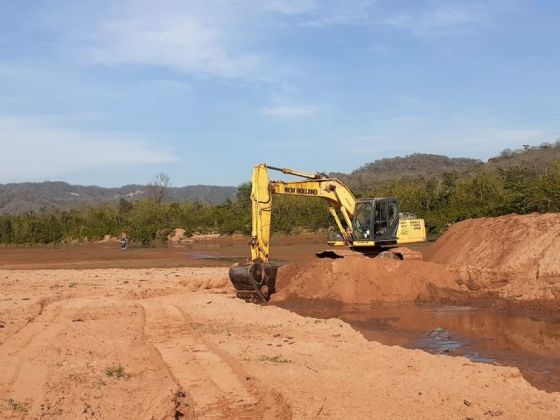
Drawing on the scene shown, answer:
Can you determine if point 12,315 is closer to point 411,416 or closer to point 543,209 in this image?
point 411,416

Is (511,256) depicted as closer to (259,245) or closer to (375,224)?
(375,224)

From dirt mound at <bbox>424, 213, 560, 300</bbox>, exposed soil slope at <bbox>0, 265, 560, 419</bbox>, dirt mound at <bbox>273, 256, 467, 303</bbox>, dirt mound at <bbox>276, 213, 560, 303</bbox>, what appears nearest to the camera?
exposed soil slope at <bbox>0, 265, 560, 419</bbox>

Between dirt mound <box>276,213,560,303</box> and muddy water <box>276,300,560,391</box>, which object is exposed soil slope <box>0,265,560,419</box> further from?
dirt mound <box>276,213,560,303</box>

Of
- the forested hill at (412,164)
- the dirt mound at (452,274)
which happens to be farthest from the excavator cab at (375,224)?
the forested hill at (412,164)

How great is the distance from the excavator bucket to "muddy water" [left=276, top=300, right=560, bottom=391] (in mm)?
708

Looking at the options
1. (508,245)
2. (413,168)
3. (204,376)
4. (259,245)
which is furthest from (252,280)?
(413,168)

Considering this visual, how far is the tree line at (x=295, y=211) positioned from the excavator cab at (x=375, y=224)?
2029 cm

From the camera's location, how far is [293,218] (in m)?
60.7

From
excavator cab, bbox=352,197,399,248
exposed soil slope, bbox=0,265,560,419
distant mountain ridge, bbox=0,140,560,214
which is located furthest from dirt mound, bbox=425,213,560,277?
distant mountain ridge, bbox=0,140,560,214

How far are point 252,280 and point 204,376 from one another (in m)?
8.79

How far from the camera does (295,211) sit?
61.1 metres

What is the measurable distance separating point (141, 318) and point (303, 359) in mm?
5797

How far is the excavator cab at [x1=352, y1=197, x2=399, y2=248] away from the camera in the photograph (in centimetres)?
2078

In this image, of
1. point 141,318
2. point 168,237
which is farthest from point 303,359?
point 168,237
